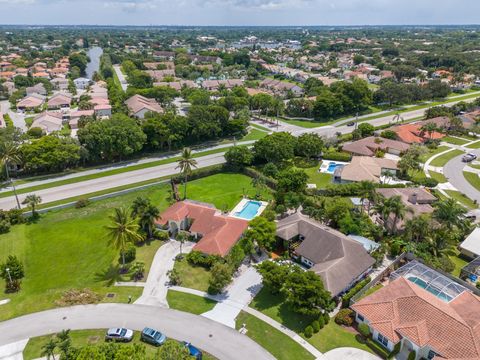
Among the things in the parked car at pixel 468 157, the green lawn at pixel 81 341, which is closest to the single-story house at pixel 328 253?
the green lawn at pixel 81 341

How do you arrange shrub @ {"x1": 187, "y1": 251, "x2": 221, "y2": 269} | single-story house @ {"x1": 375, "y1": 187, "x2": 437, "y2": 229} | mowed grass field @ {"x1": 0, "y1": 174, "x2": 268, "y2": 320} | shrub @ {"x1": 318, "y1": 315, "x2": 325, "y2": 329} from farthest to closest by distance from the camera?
single-story house @ {"x1": 375, "y1": 187, "x2": 437, "y2": 229}
shrub @ {"x1": 187, "y1": 251, "x2": 221, "y2": 269}
mowed grass field @ {"x1": 0, "y1": 174, "x2": 268, "y2": 320}
shrub @ {"x1": 318, "y1": 315, "x2": 325, "y2": 329}

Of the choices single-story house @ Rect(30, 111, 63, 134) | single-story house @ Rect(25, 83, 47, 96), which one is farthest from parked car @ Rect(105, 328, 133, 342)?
single-story house @ Rect(25, 83, 47, 96)

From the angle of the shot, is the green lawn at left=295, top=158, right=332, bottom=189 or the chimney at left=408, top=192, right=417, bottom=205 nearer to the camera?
the chimney at left=408, top=192, right=417, bottom=205

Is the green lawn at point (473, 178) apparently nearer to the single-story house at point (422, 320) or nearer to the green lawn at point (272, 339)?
the single-story house at point (422, 320)

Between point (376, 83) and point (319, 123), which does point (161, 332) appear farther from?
point (376, 83)

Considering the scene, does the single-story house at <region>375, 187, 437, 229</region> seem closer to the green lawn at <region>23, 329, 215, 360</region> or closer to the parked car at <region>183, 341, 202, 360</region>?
the parked car at <region>183, 341, 202, 360</region>

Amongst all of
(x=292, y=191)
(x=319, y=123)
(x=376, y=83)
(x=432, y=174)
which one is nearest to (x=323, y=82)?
(x=376, y=83)

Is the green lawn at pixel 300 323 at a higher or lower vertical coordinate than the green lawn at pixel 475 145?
lower
